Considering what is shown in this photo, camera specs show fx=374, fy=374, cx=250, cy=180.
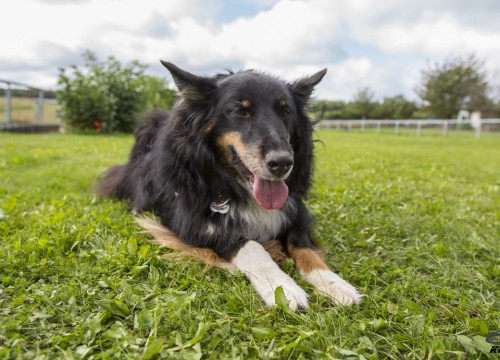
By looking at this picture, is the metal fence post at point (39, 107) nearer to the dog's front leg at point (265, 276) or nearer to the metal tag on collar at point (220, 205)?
the metal tag on collar at point (220, 205)

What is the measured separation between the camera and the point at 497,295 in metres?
2.53

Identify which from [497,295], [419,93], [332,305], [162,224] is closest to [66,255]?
[162,224]

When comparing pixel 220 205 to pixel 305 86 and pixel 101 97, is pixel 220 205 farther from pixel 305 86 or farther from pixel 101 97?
pixel 101 97

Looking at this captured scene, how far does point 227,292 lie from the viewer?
2371 mm

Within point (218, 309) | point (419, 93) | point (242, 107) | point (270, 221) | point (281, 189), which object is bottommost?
point (218, 309)

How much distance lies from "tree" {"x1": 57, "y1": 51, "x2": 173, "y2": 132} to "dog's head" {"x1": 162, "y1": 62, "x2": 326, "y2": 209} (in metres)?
13.0

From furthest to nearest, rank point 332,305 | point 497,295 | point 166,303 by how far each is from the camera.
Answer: point 497,295
point 332,305
point 166,303

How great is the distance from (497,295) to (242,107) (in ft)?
7.54

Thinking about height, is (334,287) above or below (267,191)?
below

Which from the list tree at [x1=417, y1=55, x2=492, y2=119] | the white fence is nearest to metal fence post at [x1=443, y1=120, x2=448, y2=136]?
the white fence

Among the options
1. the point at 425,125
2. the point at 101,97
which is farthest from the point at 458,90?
the point at 101,97

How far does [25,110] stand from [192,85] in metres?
15.4

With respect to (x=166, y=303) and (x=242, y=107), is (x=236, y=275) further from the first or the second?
(x=242, y=107)

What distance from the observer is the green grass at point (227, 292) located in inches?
72.7
